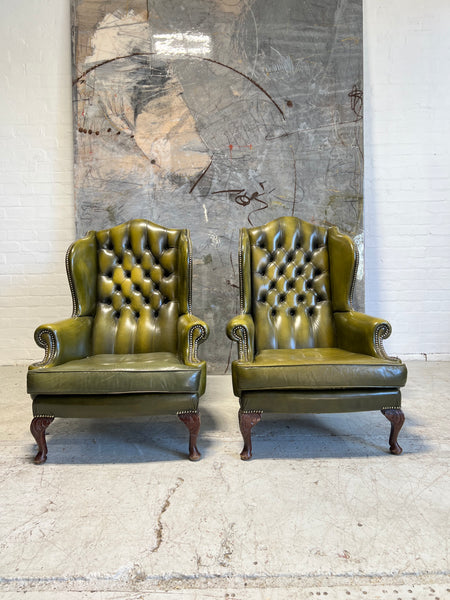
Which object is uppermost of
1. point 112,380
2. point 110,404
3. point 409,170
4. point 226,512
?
point 409,170

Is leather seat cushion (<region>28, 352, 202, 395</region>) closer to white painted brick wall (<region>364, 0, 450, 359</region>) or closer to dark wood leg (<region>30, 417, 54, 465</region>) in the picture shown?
dark wood leg (<region>30, 417, 54, 465</region>)

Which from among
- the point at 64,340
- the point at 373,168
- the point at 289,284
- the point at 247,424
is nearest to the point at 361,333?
the point at 289,284

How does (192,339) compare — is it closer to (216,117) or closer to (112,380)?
(112,380)

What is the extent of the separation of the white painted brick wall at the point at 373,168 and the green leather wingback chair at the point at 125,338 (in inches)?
45.3

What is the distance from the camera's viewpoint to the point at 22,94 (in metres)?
3.38

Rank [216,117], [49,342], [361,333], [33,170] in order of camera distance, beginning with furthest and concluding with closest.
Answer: [33,170] < [216,117] < [361,333] < [49,342]

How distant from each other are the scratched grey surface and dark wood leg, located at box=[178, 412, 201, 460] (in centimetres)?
141

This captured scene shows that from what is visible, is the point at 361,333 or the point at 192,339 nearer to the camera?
the point at 192,339

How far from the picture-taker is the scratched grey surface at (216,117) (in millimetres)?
3211

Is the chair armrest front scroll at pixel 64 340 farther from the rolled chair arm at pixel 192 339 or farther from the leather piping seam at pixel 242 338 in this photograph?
the leather piping seam at pixel 242 338

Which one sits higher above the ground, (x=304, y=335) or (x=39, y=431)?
(x=304, y=335)

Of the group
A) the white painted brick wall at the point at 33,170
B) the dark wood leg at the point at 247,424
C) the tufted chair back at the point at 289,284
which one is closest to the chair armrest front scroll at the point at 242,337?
the dark wood leg at the point at 247,424

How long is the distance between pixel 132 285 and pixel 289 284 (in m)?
0.98

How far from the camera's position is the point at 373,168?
3443 millimetres
